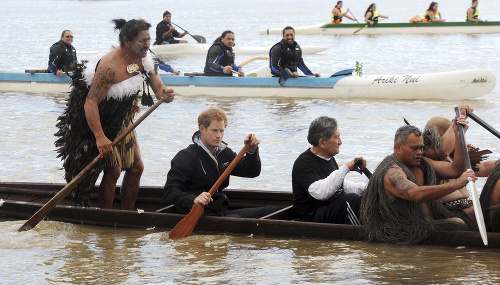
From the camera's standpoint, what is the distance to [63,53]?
16.6 meters

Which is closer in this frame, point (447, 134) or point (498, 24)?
point (447, 134)

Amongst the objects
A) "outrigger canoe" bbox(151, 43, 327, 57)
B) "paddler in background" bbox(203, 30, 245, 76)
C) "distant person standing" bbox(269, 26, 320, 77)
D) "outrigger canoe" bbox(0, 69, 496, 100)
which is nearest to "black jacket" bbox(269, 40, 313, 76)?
"distant person standing" bbox(269, 26, 320, 77)

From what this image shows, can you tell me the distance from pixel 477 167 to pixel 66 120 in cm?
373

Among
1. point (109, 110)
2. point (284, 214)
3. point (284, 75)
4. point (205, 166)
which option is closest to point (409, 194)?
point (284, 214)

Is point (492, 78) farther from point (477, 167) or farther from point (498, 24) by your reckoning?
point (498, 24)

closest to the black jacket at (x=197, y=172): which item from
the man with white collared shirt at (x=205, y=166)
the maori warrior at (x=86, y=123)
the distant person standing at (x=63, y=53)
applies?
the man with white collared shirt at (x=205, y=166)

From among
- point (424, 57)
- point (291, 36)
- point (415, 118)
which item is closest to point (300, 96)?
point (291, 36)

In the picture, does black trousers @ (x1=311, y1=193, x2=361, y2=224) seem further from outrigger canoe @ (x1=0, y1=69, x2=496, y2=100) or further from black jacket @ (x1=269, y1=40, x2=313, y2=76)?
outrigger canoe @ (x1=0, y1=69, x2=496, y2=100)

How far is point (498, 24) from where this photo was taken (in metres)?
30.7

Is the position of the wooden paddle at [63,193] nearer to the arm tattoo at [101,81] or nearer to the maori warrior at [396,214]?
the arm tattoo at [101,81]

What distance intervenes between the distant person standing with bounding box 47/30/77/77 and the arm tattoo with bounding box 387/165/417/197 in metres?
11.4

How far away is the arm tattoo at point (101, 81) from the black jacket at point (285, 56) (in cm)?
884

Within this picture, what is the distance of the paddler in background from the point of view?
53.1ft

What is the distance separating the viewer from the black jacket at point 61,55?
1652 cm
